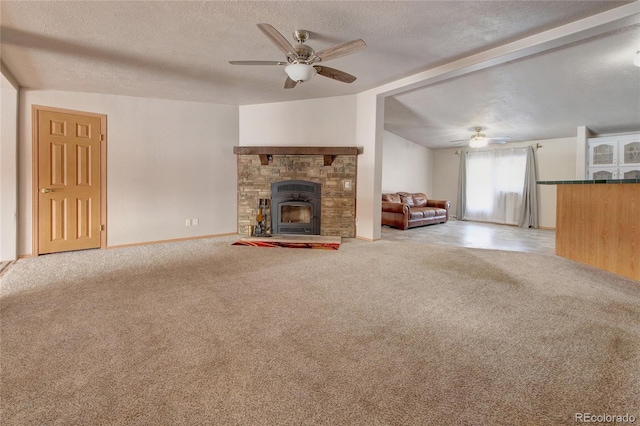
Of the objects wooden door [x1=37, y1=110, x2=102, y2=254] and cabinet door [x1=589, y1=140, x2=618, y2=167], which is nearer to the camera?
wooden door [x1=37, y1=110, x2=102, y2=254]

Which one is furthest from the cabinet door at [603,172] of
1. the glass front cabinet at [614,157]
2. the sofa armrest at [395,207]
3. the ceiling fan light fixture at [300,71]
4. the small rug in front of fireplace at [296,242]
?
the ceiling fan light fixture at [300,71]

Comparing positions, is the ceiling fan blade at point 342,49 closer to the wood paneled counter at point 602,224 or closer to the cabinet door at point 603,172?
the wood paneled counter at point 602,224

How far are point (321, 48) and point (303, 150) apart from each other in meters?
2.08

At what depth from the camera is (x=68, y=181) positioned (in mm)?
4320

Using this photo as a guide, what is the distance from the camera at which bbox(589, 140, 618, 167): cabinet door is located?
6.39 metres

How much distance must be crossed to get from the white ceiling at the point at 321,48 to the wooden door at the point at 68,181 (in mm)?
551

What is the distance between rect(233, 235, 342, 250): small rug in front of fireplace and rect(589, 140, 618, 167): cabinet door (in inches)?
239

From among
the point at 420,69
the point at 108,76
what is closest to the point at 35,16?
the point at 108,76

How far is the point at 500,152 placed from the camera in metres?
8.42

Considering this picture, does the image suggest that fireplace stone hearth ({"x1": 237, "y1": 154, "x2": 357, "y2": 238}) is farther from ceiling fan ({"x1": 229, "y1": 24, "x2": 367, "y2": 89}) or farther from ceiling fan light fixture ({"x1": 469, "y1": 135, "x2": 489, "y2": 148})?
ceiling fan light fixture ({"x1": 469, "y1": 135, "x2": 489, "y2": 148})

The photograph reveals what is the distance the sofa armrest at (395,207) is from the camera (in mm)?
6973

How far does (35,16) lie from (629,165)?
9.71 m

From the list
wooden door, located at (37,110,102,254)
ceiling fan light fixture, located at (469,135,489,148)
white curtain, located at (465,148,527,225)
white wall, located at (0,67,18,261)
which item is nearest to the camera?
white wall, located at (0,67,18,261)

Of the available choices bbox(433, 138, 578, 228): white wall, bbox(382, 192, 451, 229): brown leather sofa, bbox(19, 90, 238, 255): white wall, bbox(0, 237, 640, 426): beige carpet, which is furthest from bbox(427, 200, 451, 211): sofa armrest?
bbox(19, 90, 238, 255): white wall
